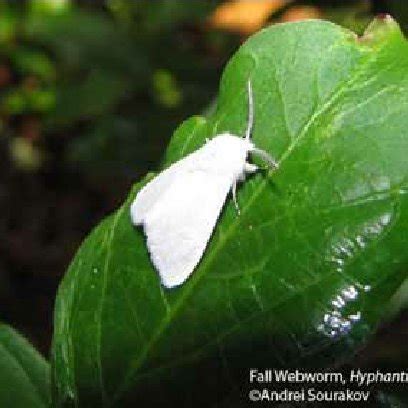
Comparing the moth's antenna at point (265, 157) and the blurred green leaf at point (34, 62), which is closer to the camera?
the moth's antenna at point (265, 157)

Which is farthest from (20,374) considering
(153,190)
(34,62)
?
(34,62)

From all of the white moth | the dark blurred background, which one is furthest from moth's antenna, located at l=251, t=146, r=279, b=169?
the dark blurred background

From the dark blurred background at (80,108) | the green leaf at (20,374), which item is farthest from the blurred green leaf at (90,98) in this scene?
the green leaf at (20,374)

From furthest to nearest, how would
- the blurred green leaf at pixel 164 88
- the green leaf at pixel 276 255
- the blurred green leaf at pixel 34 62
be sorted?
the blurred green leaf at pixel 34 62 → the blurred green leaf at pixel 164 88 → the green leaf at pixel 276 255

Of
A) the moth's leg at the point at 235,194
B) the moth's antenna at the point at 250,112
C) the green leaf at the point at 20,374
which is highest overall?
the moth's antenna at the point at 250,112

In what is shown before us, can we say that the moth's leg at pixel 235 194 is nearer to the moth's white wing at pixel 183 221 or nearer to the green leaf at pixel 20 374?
the moth's white wing at pixel 183 221

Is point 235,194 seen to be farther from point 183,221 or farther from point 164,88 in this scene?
point 164,88

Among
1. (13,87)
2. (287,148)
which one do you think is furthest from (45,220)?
(287,148)
